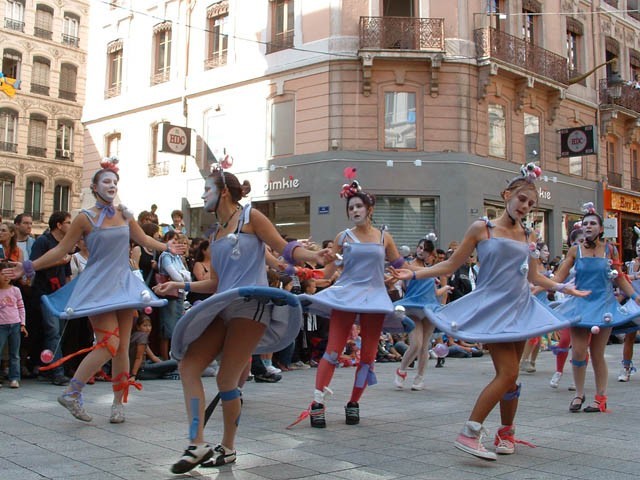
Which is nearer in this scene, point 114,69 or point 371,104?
point 371,104

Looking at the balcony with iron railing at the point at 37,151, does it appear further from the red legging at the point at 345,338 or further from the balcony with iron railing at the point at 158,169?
the red legging at the point at 345,338

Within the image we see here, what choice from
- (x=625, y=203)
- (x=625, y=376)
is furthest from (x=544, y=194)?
(x=625, y=376)

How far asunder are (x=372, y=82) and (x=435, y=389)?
49.6 feet

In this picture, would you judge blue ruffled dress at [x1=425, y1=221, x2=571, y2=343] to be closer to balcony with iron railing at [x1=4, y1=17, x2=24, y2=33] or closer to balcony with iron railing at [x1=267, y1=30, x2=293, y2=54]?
balcony with iron railing at [x1=267, y1=30, x2=293, y2=54]

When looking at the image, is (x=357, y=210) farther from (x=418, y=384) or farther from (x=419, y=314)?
(x=418, y=384)

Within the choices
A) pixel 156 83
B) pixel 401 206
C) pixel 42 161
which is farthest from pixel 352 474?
pixel 42 161

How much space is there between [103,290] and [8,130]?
38.7m

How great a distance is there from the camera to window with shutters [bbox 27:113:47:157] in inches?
1672

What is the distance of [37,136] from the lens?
42.9m

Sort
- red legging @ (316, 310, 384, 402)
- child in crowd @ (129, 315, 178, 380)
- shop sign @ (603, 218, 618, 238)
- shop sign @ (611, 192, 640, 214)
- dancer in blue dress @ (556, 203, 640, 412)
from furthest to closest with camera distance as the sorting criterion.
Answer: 1. shop sign @ (611, 192, 640, 214)
2. shop sign @ (603, 218, 618, 238)
3. child in crowd @ (129, 315, 178, 380)
4. dancer in blue dress @ (556, 203, 640, 412)
5. red legging @ (316, 310, 384, 402)

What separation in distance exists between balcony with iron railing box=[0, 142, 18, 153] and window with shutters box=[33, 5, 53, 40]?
22.2 ft

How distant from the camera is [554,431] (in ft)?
22.0

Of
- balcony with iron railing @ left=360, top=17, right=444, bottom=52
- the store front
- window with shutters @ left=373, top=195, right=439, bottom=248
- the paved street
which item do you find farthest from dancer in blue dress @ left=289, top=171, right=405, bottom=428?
the store front

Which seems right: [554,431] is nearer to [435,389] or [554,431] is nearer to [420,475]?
[420,475]
